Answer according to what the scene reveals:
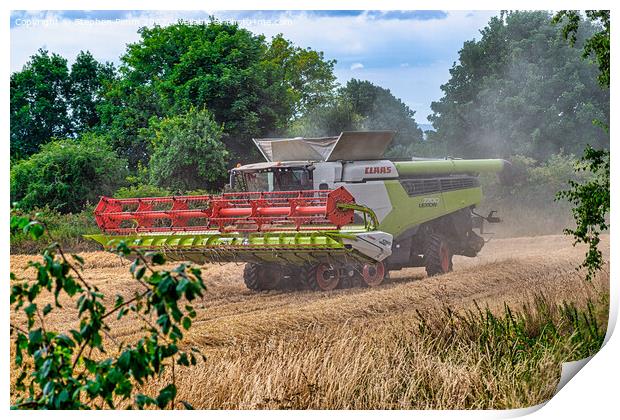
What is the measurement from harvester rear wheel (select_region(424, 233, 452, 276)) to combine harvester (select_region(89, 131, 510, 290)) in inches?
0.6

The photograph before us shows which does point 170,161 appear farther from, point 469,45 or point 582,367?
point 582,367

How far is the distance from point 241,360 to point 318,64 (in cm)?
335

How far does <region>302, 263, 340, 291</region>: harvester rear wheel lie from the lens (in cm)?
1364

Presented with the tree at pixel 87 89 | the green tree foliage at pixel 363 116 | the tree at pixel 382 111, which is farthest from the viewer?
the green tree foliage at pixel 363 116

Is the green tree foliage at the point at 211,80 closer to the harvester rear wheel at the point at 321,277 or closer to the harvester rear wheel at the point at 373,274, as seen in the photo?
the harvester rear wheel at the point at 321,277

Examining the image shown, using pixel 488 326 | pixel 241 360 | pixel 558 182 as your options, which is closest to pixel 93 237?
pixel 241 360

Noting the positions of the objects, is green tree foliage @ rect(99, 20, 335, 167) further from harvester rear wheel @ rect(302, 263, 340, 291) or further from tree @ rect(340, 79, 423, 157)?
harvester rear wheel @ rect(302, 263, 340, 291)

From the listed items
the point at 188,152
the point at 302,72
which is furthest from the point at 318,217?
the point at 302,72

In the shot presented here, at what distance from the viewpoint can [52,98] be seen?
10.1 metres

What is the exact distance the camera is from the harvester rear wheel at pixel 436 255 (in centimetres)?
1459

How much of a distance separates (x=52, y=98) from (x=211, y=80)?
1878 millimetres

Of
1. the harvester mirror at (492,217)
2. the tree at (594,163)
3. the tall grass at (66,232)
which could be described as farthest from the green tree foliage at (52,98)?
the harvester mirror at (492,217)

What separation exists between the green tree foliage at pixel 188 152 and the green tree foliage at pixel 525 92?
262cm

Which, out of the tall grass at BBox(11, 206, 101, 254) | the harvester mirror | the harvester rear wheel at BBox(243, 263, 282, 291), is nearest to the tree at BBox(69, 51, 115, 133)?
the tall grass at BBox(11, 206, 101, 254)
